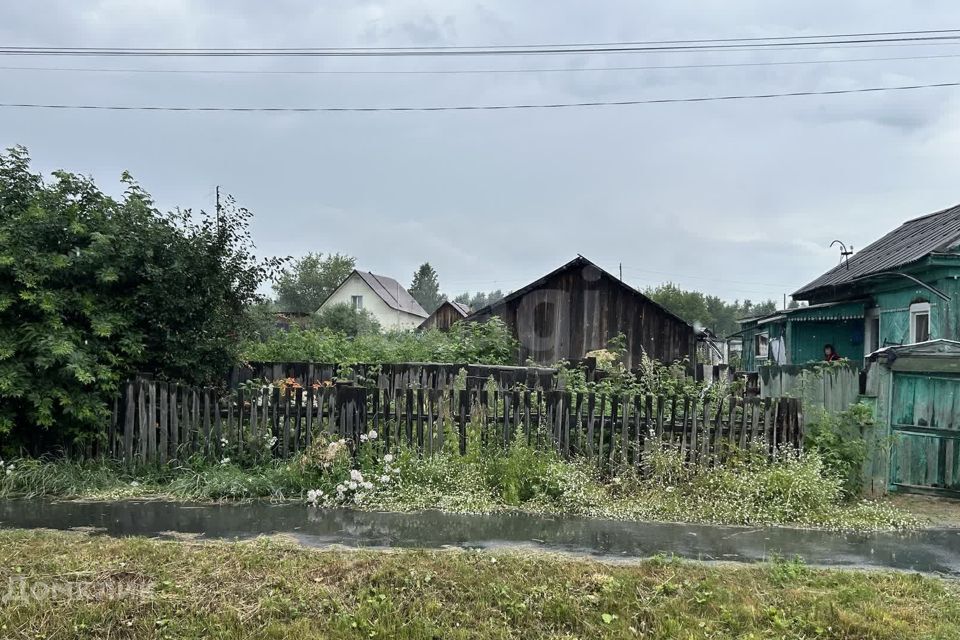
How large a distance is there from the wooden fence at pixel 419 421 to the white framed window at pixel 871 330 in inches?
392

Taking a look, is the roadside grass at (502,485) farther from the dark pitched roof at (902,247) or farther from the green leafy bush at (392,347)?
the dark pitched roof at (902,247)

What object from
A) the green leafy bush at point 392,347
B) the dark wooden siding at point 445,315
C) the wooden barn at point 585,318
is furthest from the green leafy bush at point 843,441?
the dark wooden siding at point 445,315

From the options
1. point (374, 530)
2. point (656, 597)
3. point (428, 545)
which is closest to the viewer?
point (656, 597)

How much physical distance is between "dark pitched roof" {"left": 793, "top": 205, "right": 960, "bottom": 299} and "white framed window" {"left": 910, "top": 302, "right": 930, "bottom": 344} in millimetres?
911

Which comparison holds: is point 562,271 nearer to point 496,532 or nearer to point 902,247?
point 902,247

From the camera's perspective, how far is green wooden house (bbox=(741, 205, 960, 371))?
1158cm

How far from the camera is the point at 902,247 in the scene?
14.7 meters

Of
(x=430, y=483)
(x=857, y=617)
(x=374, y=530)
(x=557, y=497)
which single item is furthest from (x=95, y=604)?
(x=857, y=617)

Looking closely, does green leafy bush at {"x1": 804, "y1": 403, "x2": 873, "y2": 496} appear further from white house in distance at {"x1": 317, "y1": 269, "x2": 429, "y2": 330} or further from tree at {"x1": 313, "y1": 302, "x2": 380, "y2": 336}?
white house in distance at {"x1": 317, "y1": 269, "x2": 429, "y2": 330}

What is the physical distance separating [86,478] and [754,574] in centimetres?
647

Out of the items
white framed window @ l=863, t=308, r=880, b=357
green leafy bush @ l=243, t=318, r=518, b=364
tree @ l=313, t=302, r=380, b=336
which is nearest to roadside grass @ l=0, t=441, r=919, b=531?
green leafy bush @ l=243, t=318, r=518, b=364

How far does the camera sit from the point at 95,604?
3.82m

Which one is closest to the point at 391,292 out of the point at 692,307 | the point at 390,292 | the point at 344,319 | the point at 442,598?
the point at 390,292

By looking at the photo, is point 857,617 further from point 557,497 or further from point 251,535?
point 251,535
